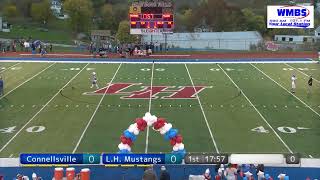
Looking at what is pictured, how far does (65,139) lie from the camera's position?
55.9 ft

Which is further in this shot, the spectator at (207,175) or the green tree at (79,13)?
the green tree at (79,13)

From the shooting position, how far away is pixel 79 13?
28188 millimetres

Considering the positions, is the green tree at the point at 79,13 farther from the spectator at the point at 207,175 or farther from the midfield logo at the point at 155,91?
the spectator at the point at 207,175

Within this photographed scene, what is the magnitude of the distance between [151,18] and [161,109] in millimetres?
14840

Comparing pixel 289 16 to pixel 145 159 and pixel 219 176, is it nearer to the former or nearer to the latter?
pixel 219 176

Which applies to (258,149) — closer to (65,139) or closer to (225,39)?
(65,139)

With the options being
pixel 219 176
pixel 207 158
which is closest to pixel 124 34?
pixel 207 158

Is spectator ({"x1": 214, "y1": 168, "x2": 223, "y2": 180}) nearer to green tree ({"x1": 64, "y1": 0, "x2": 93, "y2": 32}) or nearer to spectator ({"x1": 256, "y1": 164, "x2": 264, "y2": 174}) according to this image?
spectator ({"x1": 256, "y1": 164, "x2": 264, "y2": 174})

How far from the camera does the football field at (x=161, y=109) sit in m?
16.6

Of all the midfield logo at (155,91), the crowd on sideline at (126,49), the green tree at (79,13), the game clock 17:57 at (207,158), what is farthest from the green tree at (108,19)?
the game clock 17:57 at (207,158)

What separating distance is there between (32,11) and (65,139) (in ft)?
16.3

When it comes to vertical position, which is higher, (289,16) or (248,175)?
(289,16)

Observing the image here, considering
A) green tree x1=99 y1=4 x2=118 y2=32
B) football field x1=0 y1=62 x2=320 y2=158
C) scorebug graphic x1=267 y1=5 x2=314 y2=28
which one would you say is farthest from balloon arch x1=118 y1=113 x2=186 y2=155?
green tree x1=99 y1=4 x2=118 y2=32

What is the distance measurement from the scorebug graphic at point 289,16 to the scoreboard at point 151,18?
33.6 feet
